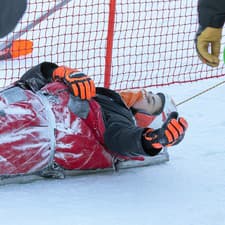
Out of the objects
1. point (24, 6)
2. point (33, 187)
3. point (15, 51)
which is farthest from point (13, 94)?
point (15, 51)

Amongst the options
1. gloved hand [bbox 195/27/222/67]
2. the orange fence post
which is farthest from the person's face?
the orange fence post

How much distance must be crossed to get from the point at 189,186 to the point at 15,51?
263 cm

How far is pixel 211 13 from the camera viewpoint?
3.12 meters

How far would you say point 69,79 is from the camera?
3043mm

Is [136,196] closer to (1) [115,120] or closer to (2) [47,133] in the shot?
(1) [115,120]

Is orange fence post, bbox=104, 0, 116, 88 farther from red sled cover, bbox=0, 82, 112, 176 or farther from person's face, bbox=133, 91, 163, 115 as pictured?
red sled cover, bbox=0, 82, 112, 176

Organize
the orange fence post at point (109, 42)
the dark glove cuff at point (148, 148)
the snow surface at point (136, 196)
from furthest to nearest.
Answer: the orange fence post at point (109, 42), the dark glove cuff at point (148, 148), the snow surface at point (136, 196)

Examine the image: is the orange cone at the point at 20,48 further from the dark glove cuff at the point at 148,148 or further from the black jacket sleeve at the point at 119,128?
the dark glove cuff at the point at 148,148

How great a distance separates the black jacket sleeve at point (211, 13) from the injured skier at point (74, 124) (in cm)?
43

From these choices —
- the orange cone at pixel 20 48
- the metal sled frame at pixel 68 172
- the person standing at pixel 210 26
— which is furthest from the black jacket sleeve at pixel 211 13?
the orange cone at pixel 20 48

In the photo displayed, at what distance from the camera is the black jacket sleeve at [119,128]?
9.21 ft

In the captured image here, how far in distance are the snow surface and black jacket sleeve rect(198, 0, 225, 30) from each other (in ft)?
2.33

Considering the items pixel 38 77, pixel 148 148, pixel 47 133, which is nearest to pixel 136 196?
pixel 148 148

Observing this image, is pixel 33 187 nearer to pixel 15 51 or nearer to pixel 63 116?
pixel 63 116
